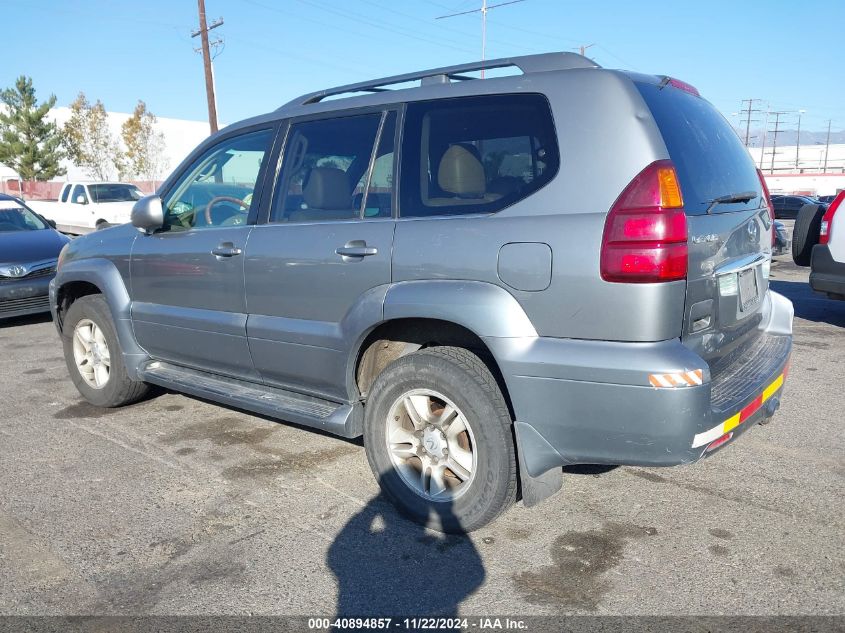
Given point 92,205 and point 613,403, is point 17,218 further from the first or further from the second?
point 92,205

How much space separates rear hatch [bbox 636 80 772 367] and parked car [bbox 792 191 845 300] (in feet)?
15.1

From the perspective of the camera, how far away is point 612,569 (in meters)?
2.93

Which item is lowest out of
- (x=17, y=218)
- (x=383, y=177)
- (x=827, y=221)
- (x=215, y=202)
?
(x=827, y=221)

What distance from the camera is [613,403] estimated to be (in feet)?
8.84

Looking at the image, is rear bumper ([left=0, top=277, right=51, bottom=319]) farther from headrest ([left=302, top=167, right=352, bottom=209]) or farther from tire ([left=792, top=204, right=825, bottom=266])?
tire ([left=792, top=204, right=825, bottom=266])

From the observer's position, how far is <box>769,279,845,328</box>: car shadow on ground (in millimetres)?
8547

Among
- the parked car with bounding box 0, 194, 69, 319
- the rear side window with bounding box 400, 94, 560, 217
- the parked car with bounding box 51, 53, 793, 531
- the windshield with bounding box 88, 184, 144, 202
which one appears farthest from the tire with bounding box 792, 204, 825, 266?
the windshield with bounding box 88, 184, 144, 202

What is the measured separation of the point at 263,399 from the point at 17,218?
25.0 feet

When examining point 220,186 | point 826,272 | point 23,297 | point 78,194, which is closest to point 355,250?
point 220,186

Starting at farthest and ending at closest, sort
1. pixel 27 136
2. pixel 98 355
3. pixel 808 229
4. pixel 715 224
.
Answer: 1. pixel 27 136
2. pixel 808 229
3. pixel 98 355
4. pixel 715 224

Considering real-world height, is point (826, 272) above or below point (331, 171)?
below

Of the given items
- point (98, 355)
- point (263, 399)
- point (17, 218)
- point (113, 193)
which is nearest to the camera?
point (263, 399)

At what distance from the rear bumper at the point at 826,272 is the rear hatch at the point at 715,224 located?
4610 millimetres

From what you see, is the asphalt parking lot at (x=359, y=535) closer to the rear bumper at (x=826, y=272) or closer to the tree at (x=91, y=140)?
the rear bumper at (x=826, y=272)
